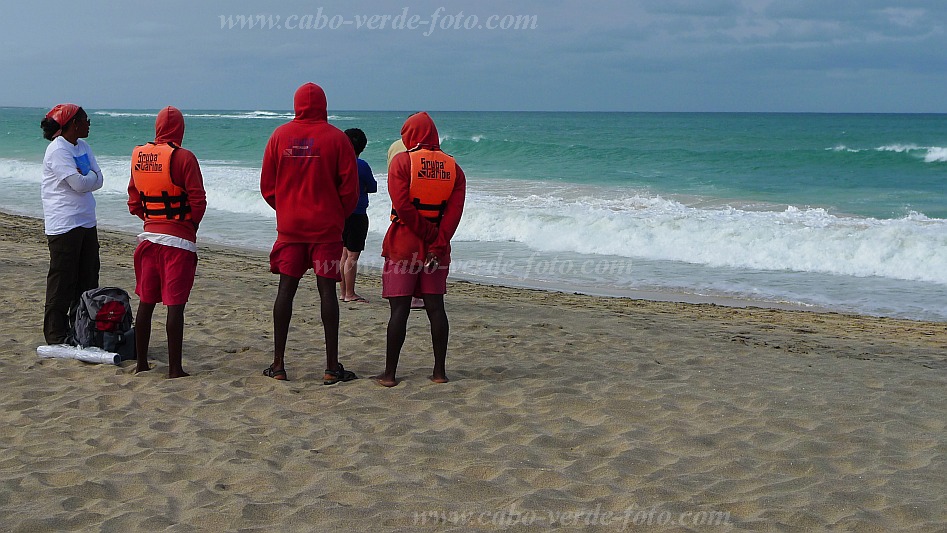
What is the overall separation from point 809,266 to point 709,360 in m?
7.00

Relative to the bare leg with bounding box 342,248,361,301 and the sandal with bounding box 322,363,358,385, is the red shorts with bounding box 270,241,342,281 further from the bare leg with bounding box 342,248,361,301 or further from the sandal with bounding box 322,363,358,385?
the bare leg with bounding box 342,248,361,301

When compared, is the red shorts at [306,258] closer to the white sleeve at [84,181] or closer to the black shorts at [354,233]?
the white sleeve at [84,181]

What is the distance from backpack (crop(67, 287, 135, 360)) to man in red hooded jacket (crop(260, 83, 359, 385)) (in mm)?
1377

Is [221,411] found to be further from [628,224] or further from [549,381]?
[628,224]

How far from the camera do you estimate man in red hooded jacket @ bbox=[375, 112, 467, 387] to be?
16.9 ft

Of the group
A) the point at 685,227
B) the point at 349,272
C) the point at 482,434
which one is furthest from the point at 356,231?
the point at 685,227

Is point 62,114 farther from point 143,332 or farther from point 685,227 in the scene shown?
point 685,227

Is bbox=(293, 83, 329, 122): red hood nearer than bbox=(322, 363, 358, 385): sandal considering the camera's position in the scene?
Yes

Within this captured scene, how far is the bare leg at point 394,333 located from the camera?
5371 mm

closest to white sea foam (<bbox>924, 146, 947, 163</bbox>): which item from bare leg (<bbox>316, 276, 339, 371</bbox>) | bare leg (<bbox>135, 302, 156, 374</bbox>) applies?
bare leg (<bbox>316, 276, 339, 371</bbox>)

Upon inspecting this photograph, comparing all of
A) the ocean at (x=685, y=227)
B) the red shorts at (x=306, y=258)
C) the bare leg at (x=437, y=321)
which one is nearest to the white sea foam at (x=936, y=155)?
the ocean at (x=685, y=227)

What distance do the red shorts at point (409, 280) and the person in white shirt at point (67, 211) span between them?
2.01 metres

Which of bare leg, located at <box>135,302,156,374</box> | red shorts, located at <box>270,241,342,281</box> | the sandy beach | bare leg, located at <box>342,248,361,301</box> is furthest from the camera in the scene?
bare leg, located at <box>342,248,361,301</box>

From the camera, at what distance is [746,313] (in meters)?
9.38
